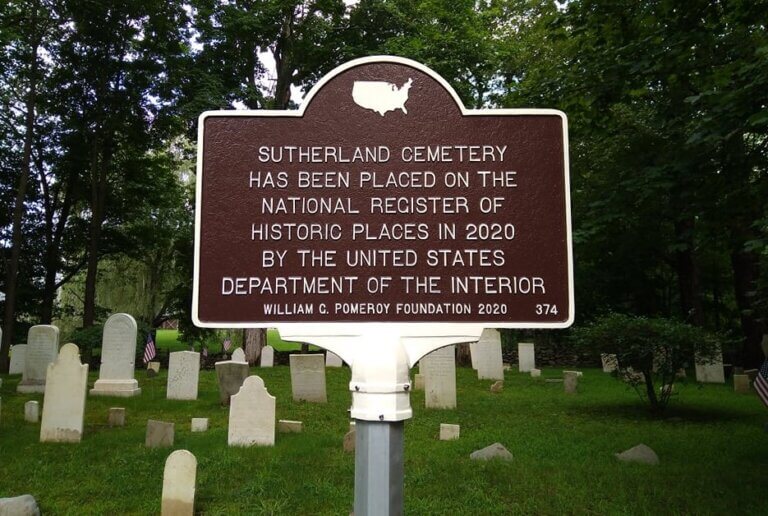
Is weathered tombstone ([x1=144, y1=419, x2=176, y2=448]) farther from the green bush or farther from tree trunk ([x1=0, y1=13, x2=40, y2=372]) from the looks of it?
tree trunk ([x1=0, y1=13, x2=40, y2=372])

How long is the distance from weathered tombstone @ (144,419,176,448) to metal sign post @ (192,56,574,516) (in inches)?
201

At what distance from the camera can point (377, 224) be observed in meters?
3.09

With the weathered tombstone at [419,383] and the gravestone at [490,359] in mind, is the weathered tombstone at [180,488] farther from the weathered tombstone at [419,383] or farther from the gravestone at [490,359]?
the gravestone at [490,359]

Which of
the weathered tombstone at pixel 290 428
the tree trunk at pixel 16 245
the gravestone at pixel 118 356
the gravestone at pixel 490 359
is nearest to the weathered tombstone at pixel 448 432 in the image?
the weathered tombstone at pixel 290 428

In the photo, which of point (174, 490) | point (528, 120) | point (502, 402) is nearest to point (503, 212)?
point (528, 120)

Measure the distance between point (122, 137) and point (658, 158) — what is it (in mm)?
20925

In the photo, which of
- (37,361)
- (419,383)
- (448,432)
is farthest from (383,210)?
(37,361)

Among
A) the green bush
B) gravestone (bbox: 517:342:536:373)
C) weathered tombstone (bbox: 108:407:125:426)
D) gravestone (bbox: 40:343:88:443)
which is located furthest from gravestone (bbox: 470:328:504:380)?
gravestone (bbox: 40:343:88:443)

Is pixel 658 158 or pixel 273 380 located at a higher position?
pixel 658 158

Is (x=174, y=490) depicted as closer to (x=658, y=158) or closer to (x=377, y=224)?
(x=377, y=224)

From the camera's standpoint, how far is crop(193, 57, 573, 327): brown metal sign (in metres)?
3.00

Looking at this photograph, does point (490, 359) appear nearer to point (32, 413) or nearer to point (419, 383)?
point (419, 383)

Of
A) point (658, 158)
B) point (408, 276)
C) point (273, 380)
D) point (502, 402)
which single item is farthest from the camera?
point (273, 380)

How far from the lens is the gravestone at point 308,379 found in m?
11.5
